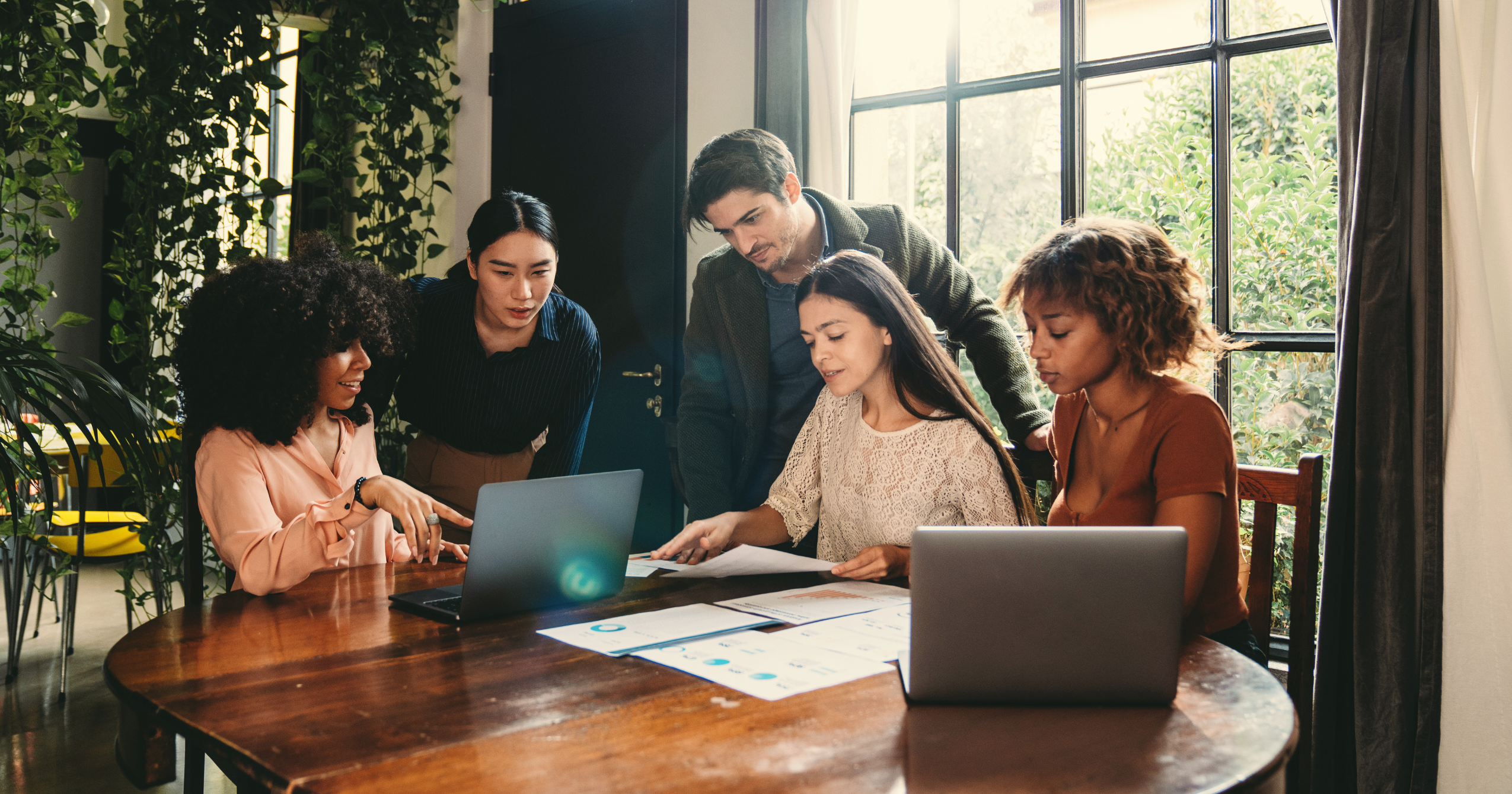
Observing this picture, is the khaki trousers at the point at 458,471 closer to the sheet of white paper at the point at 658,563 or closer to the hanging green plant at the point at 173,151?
the sheet of white paper at the point at 658,563

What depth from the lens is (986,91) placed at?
10.2ft

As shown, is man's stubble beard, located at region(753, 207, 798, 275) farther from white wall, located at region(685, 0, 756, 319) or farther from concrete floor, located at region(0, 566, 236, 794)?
concrete floor, located at region(0, 566, 236, 794)

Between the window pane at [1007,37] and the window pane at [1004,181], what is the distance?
8 cm

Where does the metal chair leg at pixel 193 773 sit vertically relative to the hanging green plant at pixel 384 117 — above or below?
below

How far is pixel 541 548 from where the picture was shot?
1357 mm

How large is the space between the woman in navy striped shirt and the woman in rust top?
1.13 metres

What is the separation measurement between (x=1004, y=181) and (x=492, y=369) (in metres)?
1.70

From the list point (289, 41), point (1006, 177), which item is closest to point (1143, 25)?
point (1006, 177)

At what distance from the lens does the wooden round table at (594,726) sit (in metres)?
0.83

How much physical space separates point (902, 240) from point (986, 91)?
3.22 ft

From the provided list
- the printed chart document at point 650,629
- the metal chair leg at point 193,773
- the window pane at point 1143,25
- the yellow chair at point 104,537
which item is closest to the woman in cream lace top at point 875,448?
the printed chart document at point 650,629

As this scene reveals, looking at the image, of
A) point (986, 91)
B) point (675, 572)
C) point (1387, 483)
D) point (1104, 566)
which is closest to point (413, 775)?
point (1104, 566)

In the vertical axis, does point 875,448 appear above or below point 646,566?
above

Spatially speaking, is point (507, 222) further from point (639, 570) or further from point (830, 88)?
point (830, 88)
